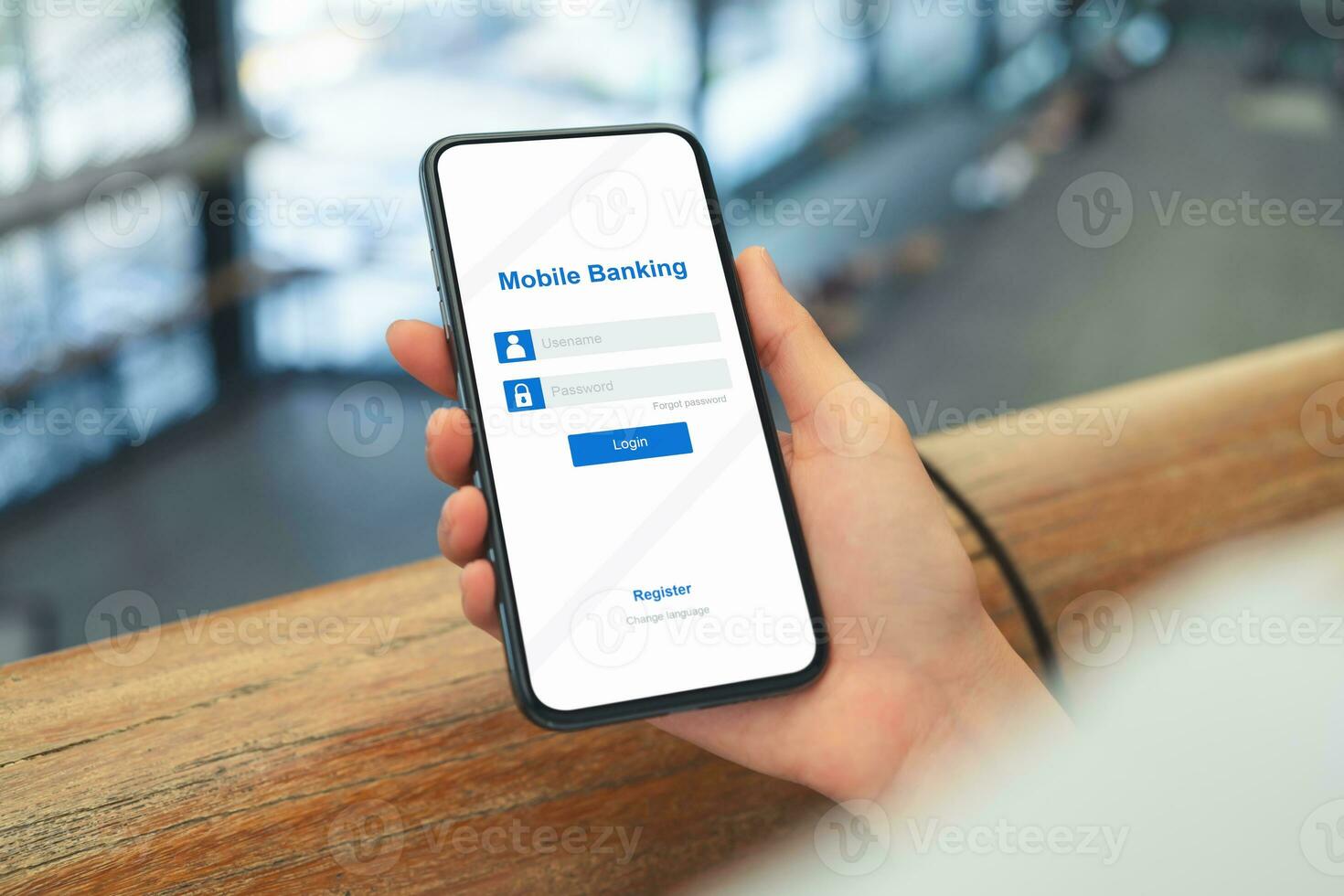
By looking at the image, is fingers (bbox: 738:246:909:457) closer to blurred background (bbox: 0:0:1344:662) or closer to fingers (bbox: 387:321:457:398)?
fingers (bbox: 387:321:457:398)

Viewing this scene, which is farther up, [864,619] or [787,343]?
[787,343]

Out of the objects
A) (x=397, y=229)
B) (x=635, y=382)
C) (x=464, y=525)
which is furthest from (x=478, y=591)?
(x=397, y=229)

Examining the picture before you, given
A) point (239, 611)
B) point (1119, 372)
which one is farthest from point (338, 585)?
point (1119, 372)

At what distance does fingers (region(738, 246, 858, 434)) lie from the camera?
504 millimetres

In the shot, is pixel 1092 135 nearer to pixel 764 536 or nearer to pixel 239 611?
pixel 764 536

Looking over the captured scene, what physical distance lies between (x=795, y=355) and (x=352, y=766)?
28 cm

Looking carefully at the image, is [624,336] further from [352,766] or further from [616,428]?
[352,766]

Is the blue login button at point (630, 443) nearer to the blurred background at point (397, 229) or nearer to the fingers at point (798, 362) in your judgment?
the fingers at point (798, 362)

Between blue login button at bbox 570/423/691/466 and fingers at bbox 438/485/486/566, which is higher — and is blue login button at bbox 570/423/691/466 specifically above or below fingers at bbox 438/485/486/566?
above

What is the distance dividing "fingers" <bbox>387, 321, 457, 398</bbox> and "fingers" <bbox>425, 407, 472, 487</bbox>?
0.04 m

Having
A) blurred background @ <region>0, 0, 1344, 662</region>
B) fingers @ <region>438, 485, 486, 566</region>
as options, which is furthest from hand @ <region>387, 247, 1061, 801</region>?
blurred background @ <region>0, 0, 1344, 662</region>

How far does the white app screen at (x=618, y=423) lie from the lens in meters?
0.45

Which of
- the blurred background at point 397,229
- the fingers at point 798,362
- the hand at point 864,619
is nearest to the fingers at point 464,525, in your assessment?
the hand at point 864,619

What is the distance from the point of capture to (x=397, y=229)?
150 centimetres
